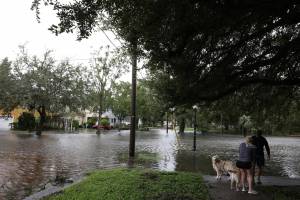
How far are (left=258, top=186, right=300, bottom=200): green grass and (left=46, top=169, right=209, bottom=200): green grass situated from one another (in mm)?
1615

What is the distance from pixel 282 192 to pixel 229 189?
1359mm

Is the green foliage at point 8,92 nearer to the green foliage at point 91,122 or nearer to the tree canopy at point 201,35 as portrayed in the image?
the green foliage at point 91,122

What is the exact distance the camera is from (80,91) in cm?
5691

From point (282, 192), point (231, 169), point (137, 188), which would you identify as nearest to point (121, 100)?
point (231, 169)

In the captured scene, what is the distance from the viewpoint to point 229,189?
12391mm

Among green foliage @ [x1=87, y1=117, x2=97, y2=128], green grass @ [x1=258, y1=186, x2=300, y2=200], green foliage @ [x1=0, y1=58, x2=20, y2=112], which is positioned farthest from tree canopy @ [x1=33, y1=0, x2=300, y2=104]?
green foliage @ [x1=87, y1=117, x2=97, y2=128]

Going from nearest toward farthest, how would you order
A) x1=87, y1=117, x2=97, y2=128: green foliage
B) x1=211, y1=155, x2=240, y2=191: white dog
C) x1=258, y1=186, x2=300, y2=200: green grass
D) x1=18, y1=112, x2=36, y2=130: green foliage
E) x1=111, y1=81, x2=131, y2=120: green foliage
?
x1=258, y1=186, x2=300, y2=200: green grass < x1=211, y1=155, x2=240, y2=191: white dog < x1=18, y1=112, x2=36, y2=130: green foliage < x1=87, y1=117, x2=97, y2=128: green foliage < x1=111, y1=81, x2=131, y2=120: green foliage

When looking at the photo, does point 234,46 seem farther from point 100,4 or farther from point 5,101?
point 5,101

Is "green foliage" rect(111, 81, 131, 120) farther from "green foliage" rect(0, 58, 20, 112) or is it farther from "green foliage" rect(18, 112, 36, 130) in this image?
"green foliage" rect(0, 58, 20, 112)

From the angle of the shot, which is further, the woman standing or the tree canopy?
the woman standing

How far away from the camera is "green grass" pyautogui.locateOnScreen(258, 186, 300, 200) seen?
36.4 ft

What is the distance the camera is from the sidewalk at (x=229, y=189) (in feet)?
36.6

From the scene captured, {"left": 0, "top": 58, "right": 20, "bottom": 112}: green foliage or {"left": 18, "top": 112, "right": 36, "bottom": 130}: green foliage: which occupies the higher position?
{"left": 0, "top": 58, "right": 20, "bottom": 112}: green foliage

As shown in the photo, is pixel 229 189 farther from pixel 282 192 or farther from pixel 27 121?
pixel 27 121
